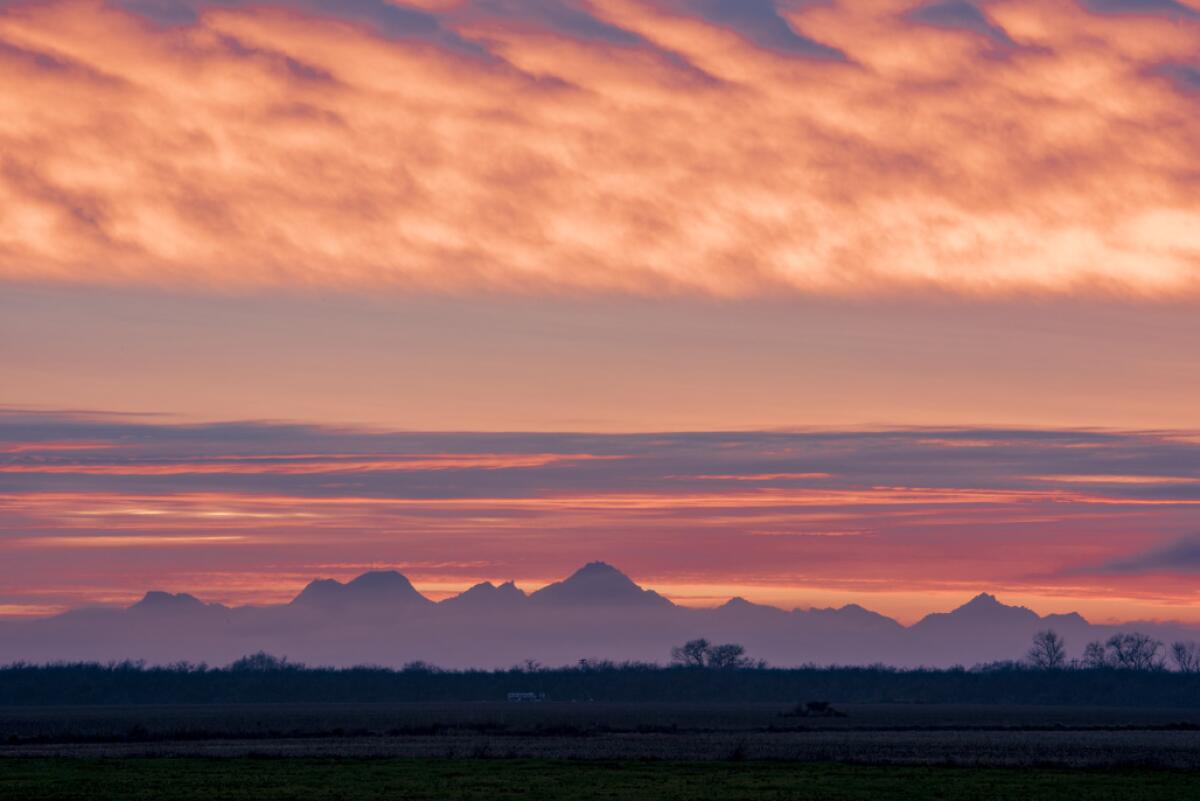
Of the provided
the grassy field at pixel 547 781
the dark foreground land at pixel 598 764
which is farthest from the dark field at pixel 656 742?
the grassy field at pixel 547 781

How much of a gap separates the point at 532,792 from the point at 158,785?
14.2 meters

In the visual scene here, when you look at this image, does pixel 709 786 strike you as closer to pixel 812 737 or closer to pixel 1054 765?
pixel 1054 765

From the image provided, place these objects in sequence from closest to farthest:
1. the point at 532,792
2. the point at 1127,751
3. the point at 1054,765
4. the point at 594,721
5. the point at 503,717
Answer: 1. the point at 532,792
2. the point at 1054,765
3. the point at 1127,751
4. the point at 594,721
5. the point at 503,717

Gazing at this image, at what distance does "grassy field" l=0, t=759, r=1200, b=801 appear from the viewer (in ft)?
172

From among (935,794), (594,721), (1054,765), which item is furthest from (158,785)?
(594,721)

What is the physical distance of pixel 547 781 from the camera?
58.2m

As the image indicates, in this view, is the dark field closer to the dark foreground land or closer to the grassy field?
the dark foreground land

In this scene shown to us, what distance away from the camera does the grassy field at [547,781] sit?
52.4 meters

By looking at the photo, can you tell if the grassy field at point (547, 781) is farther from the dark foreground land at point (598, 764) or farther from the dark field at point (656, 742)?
the dark field at point (656, 742)

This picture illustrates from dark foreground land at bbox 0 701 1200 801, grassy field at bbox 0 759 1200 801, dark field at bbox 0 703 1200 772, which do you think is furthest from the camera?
dark field at bbox 0 703 1200 772

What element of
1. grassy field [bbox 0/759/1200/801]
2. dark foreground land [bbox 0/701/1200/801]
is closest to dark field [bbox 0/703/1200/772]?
dark foreground land [bbox 0/701/1200/801]

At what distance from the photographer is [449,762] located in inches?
2746

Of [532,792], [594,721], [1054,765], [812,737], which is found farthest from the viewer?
[594,721]

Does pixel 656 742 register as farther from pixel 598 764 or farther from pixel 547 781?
pixel 547 781
